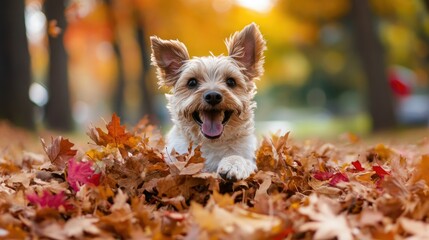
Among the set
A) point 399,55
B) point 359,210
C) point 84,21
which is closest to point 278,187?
point 359,210

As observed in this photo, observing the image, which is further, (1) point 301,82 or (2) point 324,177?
(1) point 301,82

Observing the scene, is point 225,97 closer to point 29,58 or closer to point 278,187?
point 278,187

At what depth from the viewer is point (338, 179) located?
13.7 feet

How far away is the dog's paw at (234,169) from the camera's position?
413cm

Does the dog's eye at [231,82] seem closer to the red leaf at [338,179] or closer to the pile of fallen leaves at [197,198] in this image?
the pile of fallen leaves at [197,198]

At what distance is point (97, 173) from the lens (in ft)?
13.6

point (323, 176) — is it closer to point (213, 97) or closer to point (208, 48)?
point (213, 97)

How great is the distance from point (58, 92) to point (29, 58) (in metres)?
4.31

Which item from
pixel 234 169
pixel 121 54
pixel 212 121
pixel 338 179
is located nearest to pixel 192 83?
pixel 212 121

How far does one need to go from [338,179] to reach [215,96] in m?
1.21

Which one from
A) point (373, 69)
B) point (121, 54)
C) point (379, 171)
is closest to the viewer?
point (379, 171)

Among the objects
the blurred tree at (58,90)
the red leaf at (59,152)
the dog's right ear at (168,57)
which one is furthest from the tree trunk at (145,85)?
the red leaf at (59,152)

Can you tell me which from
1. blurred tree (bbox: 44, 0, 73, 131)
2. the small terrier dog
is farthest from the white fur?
blurred tree (bbox: 44, 0, 73, 131)

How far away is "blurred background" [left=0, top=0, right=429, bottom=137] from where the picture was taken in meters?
15.3
